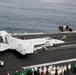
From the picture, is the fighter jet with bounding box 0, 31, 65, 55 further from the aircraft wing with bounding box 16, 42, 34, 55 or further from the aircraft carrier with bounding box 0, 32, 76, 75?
the aircraft carrier with bounding box 0, 32, 76, 75

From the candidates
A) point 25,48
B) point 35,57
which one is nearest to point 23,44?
point 25,48

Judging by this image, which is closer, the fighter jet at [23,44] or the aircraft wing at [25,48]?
the aircraft wing at [25,48]

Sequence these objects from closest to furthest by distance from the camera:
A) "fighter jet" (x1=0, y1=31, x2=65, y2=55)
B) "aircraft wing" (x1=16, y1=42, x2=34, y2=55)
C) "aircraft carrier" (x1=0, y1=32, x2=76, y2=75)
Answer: "aircraft carrier" (x1=0, y1=32, x2=76, y2=75)
"aircraft wing" (x1=16, y1=42, x2=34, y2=55)
"fighter jet" (x1=0, y1=31, x2=65, y2=55)

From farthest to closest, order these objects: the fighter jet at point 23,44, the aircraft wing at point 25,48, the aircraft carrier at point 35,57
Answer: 1. the fighter jet at point 23,44
2. the aircraft wing at point 25,48
3. the aircraft carrier at point 35,57

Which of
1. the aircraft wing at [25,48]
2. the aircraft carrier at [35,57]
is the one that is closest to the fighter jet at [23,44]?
the aircraft wing at [25,48]

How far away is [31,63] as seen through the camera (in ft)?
136

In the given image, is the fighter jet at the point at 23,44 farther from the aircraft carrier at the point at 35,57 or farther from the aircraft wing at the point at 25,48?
the aircraft carrier at the point at 35,57

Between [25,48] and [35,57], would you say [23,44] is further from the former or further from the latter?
[35,57]

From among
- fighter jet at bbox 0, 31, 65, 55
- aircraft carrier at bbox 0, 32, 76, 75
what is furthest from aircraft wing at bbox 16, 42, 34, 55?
aircraft carrier at bbox 0, 32, 76, 75

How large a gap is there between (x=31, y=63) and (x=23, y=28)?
52010 millimetres

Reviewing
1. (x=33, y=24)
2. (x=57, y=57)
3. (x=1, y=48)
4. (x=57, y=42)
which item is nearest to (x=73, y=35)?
(x=57, y=42)

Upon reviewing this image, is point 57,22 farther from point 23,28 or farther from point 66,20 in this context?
point 23,28

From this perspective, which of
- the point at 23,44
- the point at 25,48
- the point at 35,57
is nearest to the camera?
the point at 25,48

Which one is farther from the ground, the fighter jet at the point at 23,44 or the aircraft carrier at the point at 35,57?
the fighter jet at the point at 23,44
